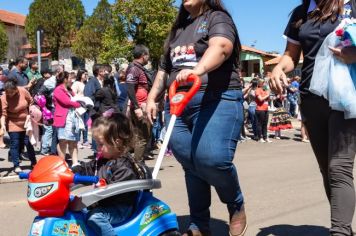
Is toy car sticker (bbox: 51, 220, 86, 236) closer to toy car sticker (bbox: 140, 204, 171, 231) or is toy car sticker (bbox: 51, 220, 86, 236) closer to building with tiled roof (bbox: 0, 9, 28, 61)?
toy car sticker (bbox: 140, 204, 171, 231)

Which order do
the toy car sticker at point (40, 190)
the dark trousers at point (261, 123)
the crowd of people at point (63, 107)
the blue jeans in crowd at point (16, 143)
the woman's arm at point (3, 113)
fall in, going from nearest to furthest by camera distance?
the toy car sticker at point (40, 190) < the crowd of people at point (63, 107) < the woman's arm at point (3, 113) < the blue jeans in crowd at point (16, 143) < the dark trousers at point (261, 123)

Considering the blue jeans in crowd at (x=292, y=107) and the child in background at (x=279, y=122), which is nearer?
the child in background at (x=279, y=122)

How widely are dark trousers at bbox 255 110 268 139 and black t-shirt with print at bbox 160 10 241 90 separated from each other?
381 inches

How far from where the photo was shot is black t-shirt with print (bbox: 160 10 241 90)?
3469 millimetres

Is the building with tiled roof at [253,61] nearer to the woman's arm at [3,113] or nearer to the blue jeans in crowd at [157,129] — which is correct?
the blue jeans in crowd at [157,129]

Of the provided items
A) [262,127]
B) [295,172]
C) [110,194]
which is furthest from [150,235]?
[262,127]

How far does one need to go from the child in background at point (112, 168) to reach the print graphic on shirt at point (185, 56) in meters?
0.60

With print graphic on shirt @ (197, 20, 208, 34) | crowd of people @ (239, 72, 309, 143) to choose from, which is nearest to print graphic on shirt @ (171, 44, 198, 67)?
print graphic on shirt @ (197, 20, 208, 34)

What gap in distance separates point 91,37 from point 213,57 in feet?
168

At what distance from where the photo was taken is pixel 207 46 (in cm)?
350

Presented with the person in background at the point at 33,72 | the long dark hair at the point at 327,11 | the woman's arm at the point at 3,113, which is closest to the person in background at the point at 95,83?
the person in background at the point at 33,72

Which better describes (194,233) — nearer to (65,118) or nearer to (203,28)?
(203,28)

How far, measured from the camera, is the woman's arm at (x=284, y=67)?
11.7 ft

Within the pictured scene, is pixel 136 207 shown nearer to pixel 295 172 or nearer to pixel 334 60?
pixel 334 60
